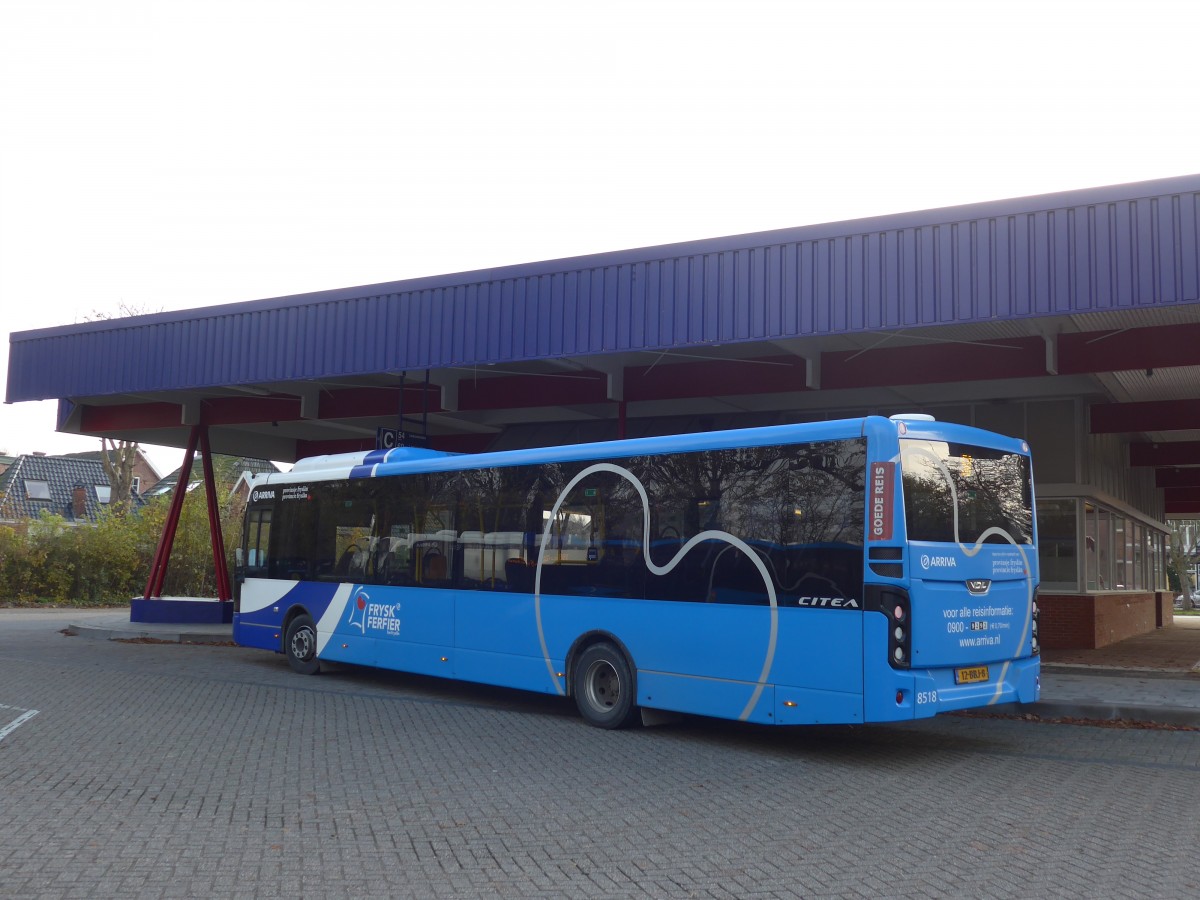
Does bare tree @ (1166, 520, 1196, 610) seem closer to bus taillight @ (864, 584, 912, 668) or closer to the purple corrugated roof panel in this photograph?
the purple corrugated roof panel

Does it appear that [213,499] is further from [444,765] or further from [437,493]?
[444,765]

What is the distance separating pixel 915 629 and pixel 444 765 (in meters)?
3.76

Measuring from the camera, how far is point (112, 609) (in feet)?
111

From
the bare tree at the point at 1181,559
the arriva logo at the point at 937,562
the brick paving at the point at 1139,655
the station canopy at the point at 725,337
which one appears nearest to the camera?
the arriva logo at the point at 937,562

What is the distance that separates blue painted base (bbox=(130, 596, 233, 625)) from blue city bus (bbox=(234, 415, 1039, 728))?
10.9 metres

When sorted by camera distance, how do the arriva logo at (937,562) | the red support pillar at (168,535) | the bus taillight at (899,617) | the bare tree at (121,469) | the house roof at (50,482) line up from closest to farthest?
the bus taillight at (899,617)
the arriva logo at (937,562)
the red support pillar at (168,535)
the bare tree at (121,469)
the house roof at (50,482)

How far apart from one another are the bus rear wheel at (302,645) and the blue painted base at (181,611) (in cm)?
878

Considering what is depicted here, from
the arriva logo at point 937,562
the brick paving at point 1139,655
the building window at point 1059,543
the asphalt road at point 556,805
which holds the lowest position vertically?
the asphalt road at point 556,805

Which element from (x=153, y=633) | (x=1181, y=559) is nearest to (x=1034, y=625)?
(x=153, y=633)

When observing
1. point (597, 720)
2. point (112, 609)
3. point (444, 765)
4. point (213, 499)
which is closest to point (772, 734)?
point (597, 720)

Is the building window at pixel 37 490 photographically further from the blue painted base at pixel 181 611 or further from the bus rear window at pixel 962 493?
the bus rear window at pixel 962 493

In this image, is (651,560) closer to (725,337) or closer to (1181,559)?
(725,337)

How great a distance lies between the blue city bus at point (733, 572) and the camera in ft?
29.2

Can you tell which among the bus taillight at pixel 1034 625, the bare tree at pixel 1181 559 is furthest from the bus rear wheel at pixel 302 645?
the bare tree at pixel 1181 559
